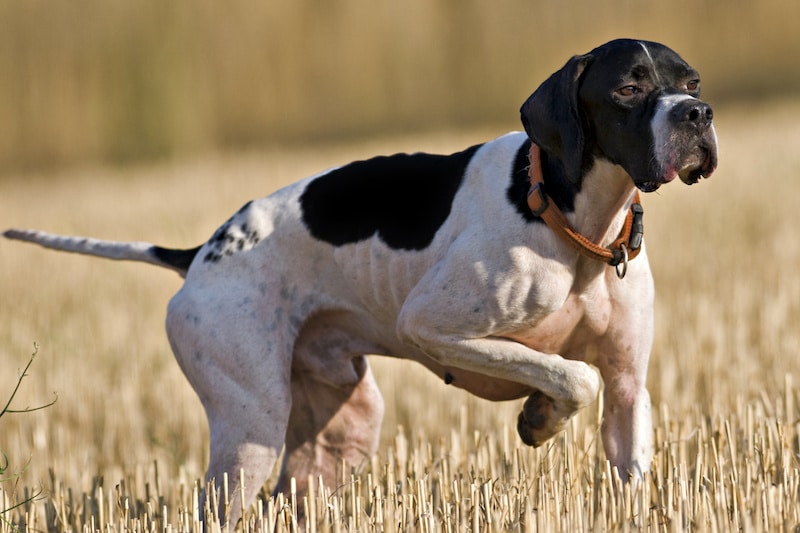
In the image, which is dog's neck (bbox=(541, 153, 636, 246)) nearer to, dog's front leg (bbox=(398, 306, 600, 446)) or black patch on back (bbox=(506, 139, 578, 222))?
black patch on back (bbox=(506, 139, 578, 222))

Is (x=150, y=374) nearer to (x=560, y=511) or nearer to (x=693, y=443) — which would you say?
(x=693, y=443)

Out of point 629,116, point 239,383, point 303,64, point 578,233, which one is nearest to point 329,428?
point 239,383

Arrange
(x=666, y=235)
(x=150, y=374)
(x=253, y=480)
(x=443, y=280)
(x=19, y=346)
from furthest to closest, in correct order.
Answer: (x=666, y=235) < (x=19, y=346) < (x=150, y=374) < (x=253, y=480) < (x=443, y=280)

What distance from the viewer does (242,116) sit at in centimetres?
2000

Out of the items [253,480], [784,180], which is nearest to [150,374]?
[253,480]

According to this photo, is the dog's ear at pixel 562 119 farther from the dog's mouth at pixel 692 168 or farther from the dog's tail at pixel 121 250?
the dog's tail at pixel 121 250

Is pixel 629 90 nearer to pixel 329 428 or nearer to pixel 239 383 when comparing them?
pixel 239 383

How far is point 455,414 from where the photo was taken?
21.4 ft

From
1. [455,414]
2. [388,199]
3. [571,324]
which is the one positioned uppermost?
[388,199]

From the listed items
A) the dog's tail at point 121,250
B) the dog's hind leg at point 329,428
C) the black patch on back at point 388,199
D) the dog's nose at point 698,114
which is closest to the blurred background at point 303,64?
the dog's tail at point 121,250

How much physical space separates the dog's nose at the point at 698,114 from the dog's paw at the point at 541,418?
3.57 feet

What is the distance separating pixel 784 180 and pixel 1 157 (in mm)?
11093

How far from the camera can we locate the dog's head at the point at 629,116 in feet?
13.0

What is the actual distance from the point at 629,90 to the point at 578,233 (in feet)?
1.73
